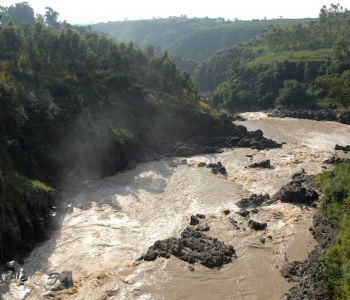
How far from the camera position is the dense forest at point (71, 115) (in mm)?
33500

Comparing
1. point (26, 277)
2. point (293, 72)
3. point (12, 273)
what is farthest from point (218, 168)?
point (293, 72)

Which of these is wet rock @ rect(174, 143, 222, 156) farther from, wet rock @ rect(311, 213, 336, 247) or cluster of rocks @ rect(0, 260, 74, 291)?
cluster of rocks @ rect(0, 260, 74, 291)

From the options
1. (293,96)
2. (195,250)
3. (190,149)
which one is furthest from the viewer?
(293,96)

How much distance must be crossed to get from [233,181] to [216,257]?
18.8 meters

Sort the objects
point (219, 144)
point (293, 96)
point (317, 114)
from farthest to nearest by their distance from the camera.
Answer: point (293, 96) → point (317, 114) → point (219, 144)

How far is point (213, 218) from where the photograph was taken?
1314 inches

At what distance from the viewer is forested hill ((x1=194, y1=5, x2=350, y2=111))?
9369 cm

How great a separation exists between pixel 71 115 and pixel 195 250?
3006cm

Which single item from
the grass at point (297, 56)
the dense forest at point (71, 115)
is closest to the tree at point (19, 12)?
the dense forest at point (71, 115)

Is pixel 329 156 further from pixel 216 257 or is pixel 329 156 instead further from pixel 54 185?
pixel 54 185

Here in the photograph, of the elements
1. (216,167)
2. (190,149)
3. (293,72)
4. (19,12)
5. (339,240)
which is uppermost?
(19,12)

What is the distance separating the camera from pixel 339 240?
23922 mm

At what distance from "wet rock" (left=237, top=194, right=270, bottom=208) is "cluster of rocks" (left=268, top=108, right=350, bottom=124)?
48190mm

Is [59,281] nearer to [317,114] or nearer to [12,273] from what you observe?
[12,273]
